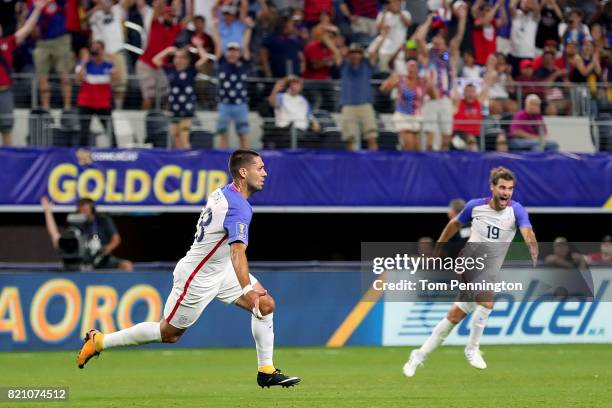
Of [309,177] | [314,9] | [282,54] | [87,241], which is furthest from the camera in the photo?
[314,9]

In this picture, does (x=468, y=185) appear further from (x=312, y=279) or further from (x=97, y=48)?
(x=97, y=48)

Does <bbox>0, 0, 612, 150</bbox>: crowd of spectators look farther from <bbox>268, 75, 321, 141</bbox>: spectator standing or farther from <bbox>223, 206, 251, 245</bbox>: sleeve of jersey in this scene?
<bbox>223, 206, 251, 245</bbox>: sleeve of jersey

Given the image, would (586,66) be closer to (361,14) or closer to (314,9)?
(361,14)

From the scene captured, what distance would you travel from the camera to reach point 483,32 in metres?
26.2

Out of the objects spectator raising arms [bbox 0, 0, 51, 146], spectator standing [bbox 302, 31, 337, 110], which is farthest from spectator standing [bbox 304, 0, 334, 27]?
spectator raising arms [bbox 0, 0, 51, 146]

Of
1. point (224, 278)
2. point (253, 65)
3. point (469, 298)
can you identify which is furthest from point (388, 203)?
point (224, 278)

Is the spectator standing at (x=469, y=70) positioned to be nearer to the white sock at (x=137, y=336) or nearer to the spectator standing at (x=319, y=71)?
the spectator standing at (x=319, y=71)

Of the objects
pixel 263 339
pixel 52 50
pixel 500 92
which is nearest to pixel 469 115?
pixel 500 92

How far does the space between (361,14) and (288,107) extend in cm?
353

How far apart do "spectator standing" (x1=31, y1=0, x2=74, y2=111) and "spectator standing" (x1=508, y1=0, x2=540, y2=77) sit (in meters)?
8.95

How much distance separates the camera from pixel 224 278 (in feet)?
39.2

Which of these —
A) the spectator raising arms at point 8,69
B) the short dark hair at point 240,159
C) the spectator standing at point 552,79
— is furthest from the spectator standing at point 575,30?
the short dark hair at point 240,159

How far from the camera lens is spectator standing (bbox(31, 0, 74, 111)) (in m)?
23.4

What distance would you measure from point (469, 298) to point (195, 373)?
11.1 ft
